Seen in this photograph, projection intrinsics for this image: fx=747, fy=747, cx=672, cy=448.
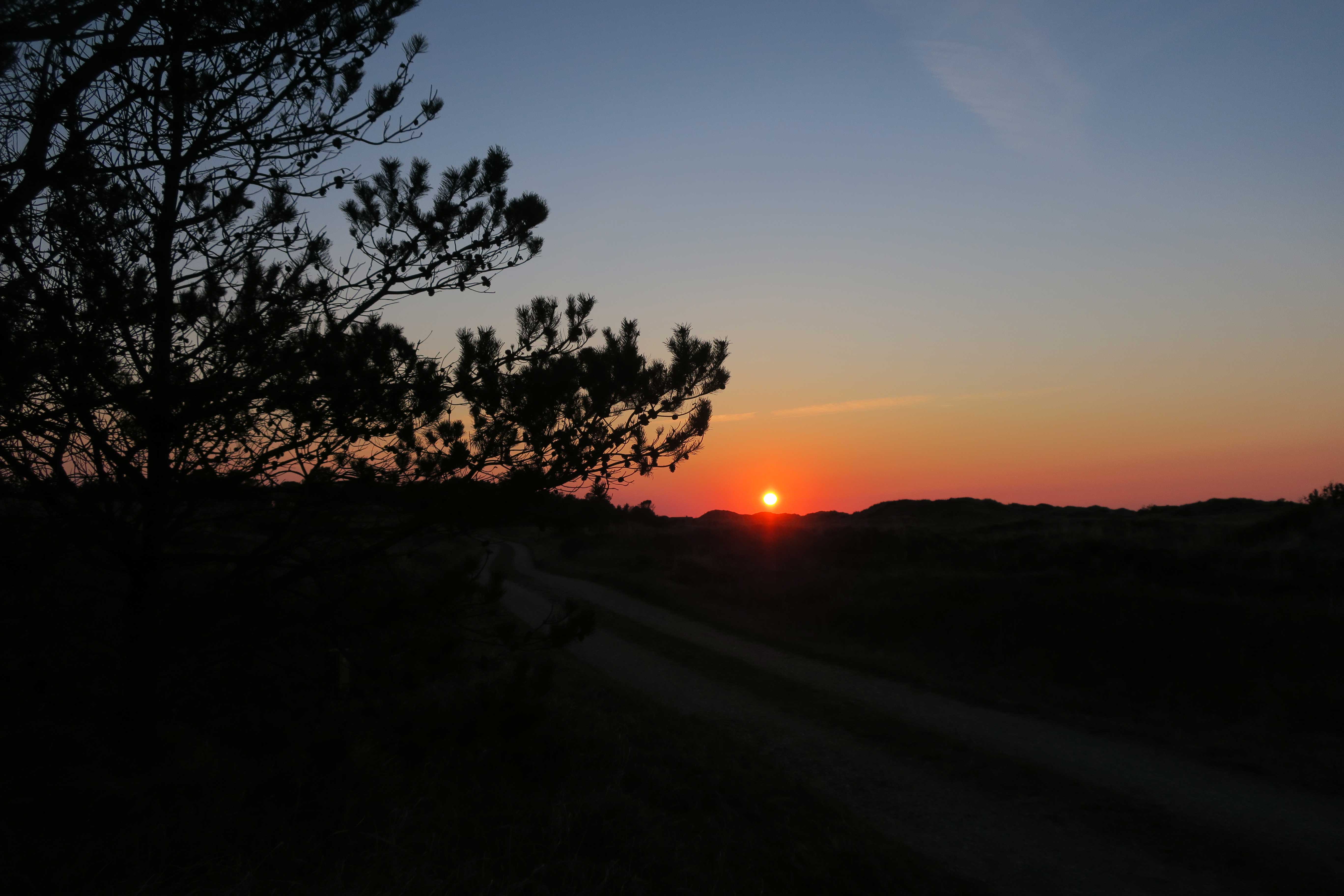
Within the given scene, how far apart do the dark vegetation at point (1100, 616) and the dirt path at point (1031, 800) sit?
88cm

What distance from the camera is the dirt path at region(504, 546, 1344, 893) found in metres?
5.69

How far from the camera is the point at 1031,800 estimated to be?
23.5ft

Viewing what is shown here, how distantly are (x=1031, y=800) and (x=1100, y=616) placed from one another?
671cm

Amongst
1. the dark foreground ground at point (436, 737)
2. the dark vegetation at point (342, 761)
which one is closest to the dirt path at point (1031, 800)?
the dark foreground ground at point (436, 737)

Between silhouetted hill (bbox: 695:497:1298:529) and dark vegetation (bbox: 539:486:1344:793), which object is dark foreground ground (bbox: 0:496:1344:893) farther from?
silhouetted hill (bbox: 695:497:1298:529)

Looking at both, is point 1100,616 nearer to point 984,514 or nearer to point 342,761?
point 342,761

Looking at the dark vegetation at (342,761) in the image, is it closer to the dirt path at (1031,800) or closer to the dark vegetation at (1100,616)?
the dirt path at (1031,800)

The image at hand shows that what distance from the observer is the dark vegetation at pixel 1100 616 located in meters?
9.48

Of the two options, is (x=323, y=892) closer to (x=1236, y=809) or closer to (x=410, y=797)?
(x=410, y=797)

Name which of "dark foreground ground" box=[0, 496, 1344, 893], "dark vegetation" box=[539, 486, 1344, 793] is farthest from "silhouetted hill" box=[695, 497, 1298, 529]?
"dark foreground ground" box=[0, 496, 1344, 893]

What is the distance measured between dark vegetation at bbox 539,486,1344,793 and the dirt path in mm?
883

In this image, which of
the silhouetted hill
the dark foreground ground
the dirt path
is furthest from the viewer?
the silhouetted hill

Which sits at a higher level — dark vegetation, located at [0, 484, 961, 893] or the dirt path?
dark vegetation, located at [0, 484, 961, 893]

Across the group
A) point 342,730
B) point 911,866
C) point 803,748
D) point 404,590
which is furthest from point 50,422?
point 803,748
